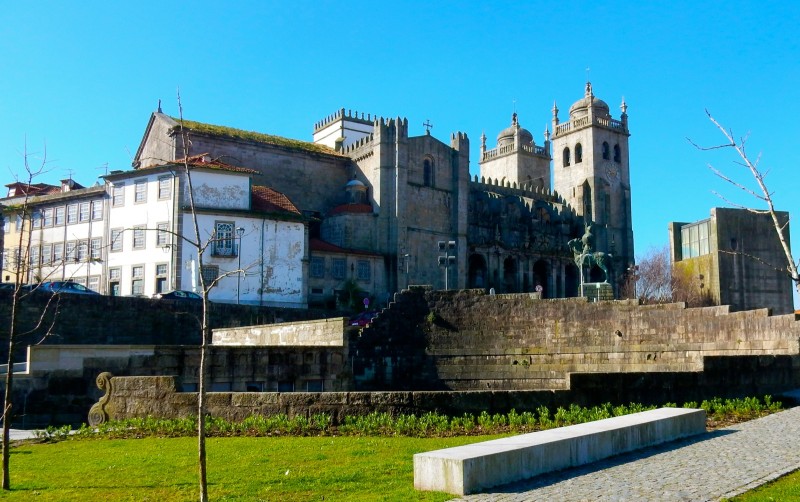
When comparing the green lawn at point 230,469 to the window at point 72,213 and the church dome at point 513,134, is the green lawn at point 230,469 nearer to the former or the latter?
the window at point 72,213

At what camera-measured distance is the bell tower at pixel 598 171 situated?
265 ft

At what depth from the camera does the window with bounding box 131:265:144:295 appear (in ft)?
144

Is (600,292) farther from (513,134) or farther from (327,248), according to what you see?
(513,134)

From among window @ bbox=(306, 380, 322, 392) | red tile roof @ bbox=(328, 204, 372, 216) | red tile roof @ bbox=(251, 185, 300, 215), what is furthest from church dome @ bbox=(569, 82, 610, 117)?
window @ bbox=(306, 380, 322, 392)

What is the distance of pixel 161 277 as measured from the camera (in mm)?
43031

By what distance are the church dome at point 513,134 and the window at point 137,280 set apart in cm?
6159

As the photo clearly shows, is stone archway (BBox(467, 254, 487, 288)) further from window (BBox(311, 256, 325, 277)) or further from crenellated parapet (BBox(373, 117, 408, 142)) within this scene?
window (BBox(311, 256, 325, 277))

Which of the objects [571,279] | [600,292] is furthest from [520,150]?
[600,292]

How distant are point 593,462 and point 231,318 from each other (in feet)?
89.6

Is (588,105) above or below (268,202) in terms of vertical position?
above

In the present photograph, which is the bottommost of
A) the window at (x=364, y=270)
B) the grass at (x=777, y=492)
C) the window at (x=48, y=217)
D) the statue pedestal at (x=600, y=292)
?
the grass at (x=777, y=492)

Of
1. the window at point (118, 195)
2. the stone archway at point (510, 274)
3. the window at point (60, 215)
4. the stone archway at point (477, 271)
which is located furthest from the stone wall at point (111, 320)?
the stone archway at point (510, 274)

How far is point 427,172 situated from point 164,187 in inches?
933

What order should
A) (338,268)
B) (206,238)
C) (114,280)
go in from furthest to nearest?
(338,268)
(114,280)
(206,238)
